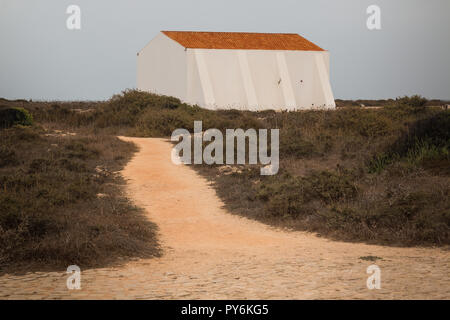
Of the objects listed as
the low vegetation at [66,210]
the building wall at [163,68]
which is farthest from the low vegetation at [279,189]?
the building wall at [163,68]

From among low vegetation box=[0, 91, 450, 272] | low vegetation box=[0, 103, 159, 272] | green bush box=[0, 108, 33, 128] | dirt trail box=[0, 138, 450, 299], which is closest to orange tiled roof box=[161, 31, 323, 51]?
green bush box=[0, 108, 33, 128]

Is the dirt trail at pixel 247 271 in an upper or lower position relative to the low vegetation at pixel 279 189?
lower

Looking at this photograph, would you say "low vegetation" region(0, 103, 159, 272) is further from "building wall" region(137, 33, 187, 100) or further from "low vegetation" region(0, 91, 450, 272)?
"building wall" region(137, 33, 187, 100)

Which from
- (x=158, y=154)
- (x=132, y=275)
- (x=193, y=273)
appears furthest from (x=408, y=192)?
(x=158, y=154)

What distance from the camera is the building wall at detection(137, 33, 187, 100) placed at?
3741 cm

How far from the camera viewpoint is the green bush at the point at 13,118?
909 inches

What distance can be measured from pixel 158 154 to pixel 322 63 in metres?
26.0

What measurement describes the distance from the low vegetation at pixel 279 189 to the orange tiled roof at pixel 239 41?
17.8m

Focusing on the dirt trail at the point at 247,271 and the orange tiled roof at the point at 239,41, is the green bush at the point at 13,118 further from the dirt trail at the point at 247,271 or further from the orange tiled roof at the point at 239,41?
the orange tiled roof at the point at 239,41

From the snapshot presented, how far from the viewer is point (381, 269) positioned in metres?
7.03

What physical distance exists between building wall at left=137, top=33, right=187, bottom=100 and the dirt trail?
89.2ft

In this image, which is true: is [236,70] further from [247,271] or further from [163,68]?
[247,271]

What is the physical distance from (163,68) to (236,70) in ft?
16.4
